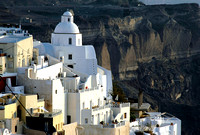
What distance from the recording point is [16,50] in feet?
189

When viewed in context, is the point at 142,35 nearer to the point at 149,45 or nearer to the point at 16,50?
the point at 149,45

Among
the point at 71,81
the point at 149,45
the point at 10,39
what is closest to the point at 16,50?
the point at 10,39

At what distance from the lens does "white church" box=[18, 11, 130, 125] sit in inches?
2223

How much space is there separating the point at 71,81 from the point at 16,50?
4341 mm

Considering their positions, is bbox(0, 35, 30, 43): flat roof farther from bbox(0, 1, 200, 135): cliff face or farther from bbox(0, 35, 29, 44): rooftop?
bbox(0, 1, 200, 135): cliff face

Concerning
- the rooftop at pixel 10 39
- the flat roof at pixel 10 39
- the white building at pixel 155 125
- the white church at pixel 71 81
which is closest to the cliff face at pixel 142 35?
the white building at pixel 155 125

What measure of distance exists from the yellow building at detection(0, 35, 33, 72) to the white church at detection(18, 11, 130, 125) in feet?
2.03

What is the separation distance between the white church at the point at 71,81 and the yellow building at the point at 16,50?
0.62 metres

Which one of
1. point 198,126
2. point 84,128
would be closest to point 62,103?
point 84,128

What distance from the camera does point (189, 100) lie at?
11969 centimetres

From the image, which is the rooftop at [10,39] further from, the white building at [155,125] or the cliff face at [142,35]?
the cliff face at [142,35]

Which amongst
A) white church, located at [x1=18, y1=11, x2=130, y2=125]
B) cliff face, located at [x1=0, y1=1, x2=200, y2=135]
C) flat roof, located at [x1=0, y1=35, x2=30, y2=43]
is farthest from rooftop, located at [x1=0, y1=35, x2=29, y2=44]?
cliff face, located at [x1=0, y1=1, x2=200, y2=135]

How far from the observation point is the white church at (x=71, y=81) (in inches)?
2223

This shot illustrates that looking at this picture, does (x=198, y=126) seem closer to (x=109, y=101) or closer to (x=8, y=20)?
(x=8, y=20)
